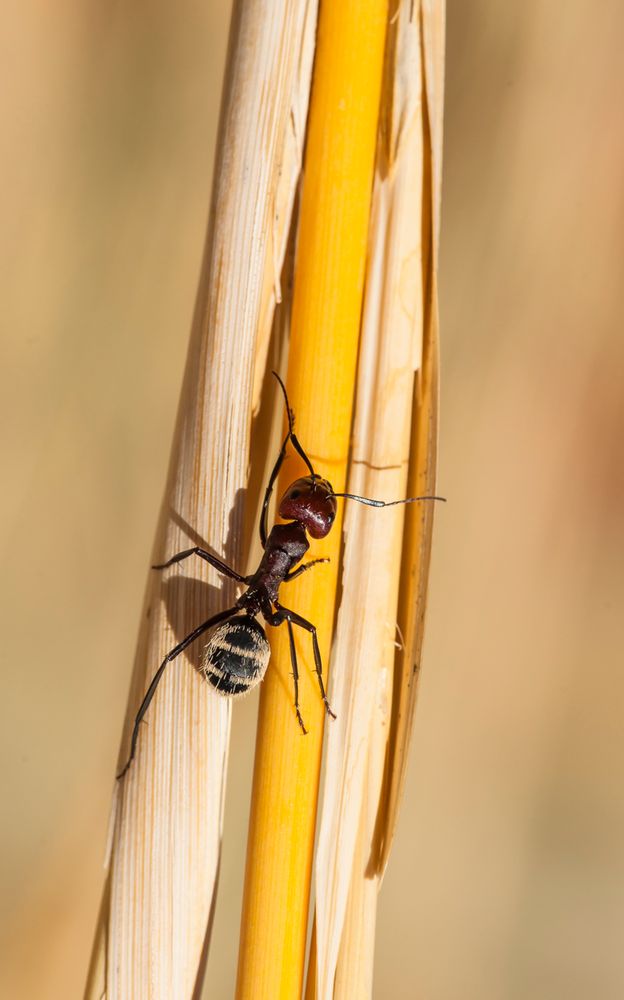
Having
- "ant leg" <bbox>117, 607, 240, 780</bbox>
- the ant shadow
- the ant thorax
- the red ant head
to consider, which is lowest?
"ant leg" <bbox>117, 607, 240, 780</bbox>

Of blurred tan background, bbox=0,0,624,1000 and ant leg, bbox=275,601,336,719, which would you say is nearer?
ant leg, bbox=275,601,336,719

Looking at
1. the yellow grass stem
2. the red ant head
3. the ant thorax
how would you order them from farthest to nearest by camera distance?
the ant thorax → the red ant head → the yellow grass stem

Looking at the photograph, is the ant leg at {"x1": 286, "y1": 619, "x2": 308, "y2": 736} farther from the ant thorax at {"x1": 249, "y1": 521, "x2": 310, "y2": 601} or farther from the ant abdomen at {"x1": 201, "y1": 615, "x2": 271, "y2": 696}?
the ant thorax at {"x1": 249, "y1": 521, "x2": 310, "y2": 601}

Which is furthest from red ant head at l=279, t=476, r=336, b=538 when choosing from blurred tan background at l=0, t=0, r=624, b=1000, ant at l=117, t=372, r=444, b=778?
blurred tan background at l=0, t=0, r=624, b=1000

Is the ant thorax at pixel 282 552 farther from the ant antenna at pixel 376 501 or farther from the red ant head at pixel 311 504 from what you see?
the ant antenna at pixel 376 501

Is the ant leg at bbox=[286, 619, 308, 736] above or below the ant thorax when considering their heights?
below

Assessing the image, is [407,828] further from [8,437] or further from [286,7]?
[286,7]

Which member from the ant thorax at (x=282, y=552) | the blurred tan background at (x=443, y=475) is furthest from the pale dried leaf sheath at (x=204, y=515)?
the blurred tan background at (x=443, y=475)
